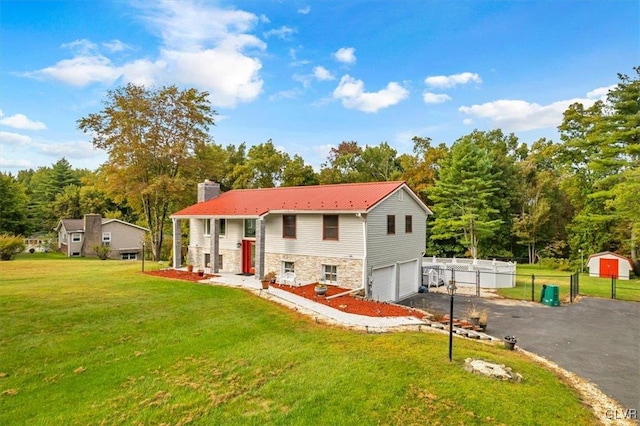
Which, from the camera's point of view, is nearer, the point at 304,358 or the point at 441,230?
the point at 304,358

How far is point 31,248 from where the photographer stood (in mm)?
41438

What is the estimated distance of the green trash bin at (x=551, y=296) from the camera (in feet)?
53.4

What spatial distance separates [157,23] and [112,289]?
10651mm

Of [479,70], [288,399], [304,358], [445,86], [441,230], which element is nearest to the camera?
[288,399]

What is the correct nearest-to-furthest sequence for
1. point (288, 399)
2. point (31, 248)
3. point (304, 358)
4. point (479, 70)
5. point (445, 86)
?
point (288, 399)
point (304, 358)
point (479, 70)
point (445, 86)
point (31, 248)

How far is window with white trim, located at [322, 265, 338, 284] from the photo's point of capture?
1605 centimetres

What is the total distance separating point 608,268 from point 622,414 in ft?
87.7

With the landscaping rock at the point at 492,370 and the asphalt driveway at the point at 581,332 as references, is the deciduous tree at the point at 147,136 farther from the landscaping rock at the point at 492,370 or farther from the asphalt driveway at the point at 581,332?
the landscaping rock at the point at 492,370

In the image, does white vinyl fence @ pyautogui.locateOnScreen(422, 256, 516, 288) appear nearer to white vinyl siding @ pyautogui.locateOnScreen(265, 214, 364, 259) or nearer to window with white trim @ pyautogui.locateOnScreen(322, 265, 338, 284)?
window with white trim @ pyautogui.locateOnScreen(322, 265, 338, 284)

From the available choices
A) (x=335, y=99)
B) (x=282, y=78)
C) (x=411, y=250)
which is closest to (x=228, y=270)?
(x=411, y=250)

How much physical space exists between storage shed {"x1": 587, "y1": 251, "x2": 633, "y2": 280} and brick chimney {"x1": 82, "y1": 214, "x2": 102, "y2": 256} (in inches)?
1873

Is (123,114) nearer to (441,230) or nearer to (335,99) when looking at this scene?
(335,99)

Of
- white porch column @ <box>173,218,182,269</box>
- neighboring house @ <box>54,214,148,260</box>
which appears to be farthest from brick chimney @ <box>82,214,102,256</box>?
white porch column @ <box>173,218,182,269</box>

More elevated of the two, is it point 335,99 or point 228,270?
point 335,99
